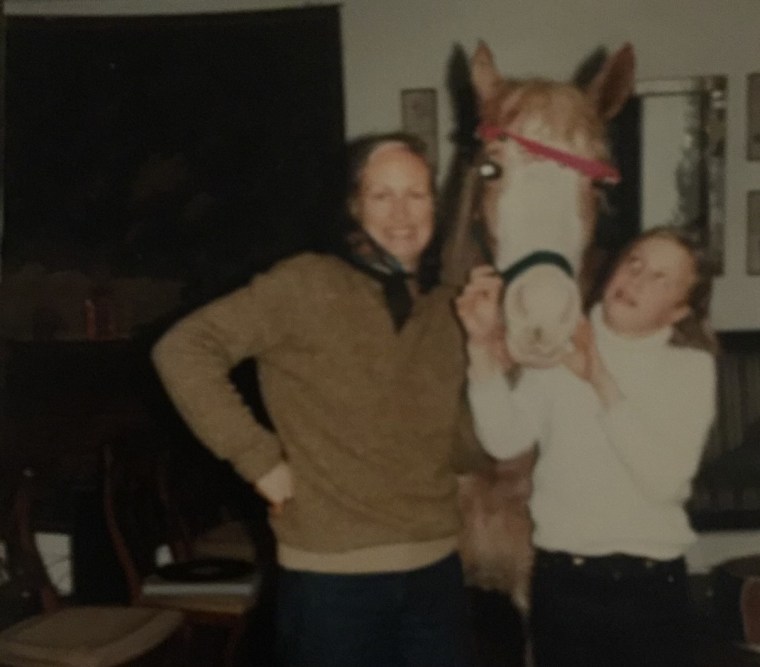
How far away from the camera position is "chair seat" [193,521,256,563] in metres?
1.55

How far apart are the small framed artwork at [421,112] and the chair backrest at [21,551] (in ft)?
2.54

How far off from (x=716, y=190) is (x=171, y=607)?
1.01 meters

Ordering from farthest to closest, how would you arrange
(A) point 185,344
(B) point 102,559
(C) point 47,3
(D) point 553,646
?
(B) point 102,559 < (C) point 47,3 < (D) point 553,646 < (A) point 185,344

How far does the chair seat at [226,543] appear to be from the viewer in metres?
1.55

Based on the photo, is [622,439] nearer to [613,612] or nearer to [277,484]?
[613,612]

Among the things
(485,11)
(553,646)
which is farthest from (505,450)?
(485,11)

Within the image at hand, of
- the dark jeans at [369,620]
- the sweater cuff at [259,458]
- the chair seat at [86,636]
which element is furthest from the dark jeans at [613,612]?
the chair seat at [86,636]

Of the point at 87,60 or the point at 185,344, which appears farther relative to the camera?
the point at 87,60

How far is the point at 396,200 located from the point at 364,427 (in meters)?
0.24

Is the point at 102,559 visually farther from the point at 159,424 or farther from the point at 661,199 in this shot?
the point at 661,199

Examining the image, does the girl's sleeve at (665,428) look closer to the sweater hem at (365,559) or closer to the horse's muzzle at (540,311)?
the horse's muzzle at (540,311)

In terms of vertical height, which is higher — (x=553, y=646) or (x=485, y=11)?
(x=485, y=11)

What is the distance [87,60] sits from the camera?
1309 millimetres

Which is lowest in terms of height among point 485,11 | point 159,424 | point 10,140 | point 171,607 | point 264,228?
point 171,607
